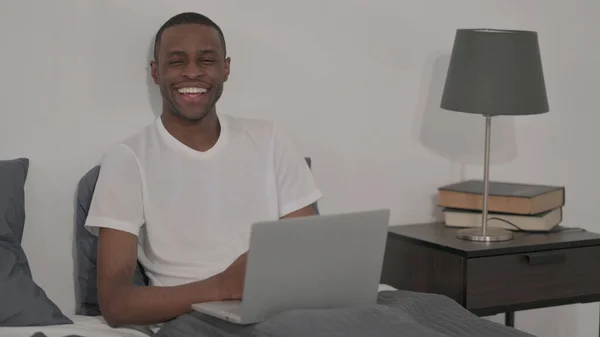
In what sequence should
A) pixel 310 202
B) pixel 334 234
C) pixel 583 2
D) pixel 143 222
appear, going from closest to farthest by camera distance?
pixel 334 234 → pixel 143 222 → pixel 310 202 → pixel 583 2

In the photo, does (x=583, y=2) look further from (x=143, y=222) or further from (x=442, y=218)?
(x=143, y=222)

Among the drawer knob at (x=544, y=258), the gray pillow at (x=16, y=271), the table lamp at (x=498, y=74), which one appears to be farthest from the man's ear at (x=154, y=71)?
the drawer knob at (x=544, y=258)

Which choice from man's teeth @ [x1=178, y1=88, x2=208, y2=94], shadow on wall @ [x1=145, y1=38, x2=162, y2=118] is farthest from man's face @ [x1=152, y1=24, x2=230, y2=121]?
shadow on wall @ [x1=145, y1=38, x2=162, y2=118]

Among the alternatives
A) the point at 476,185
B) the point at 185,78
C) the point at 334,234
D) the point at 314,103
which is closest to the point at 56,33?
the point at 185,78

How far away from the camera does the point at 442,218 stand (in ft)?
9.11

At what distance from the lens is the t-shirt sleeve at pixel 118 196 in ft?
6.40

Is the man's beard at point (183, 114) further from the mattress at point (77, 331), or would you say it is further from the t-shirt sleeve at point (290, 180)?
the mattress at point (77, 331)

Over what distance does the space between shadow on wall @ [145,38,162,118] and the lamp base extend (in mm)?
836

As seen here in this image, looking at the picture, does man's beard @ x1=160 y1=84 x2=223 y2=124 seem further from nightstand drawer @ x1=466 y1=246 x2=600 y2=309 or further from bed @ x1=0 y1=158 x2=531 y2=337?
nightstand drawer @ x1=466 y1=246 x2=600 y2=309

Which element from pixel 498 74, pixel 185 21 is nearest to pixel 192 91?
pixel 185 21

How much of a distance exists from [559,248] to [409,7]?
779mm

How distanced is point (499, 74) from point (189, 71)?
773mm

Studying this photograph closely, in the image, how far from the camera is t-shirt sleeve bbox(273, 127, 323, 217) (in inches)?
86.0

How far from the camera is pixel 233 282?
180cm
